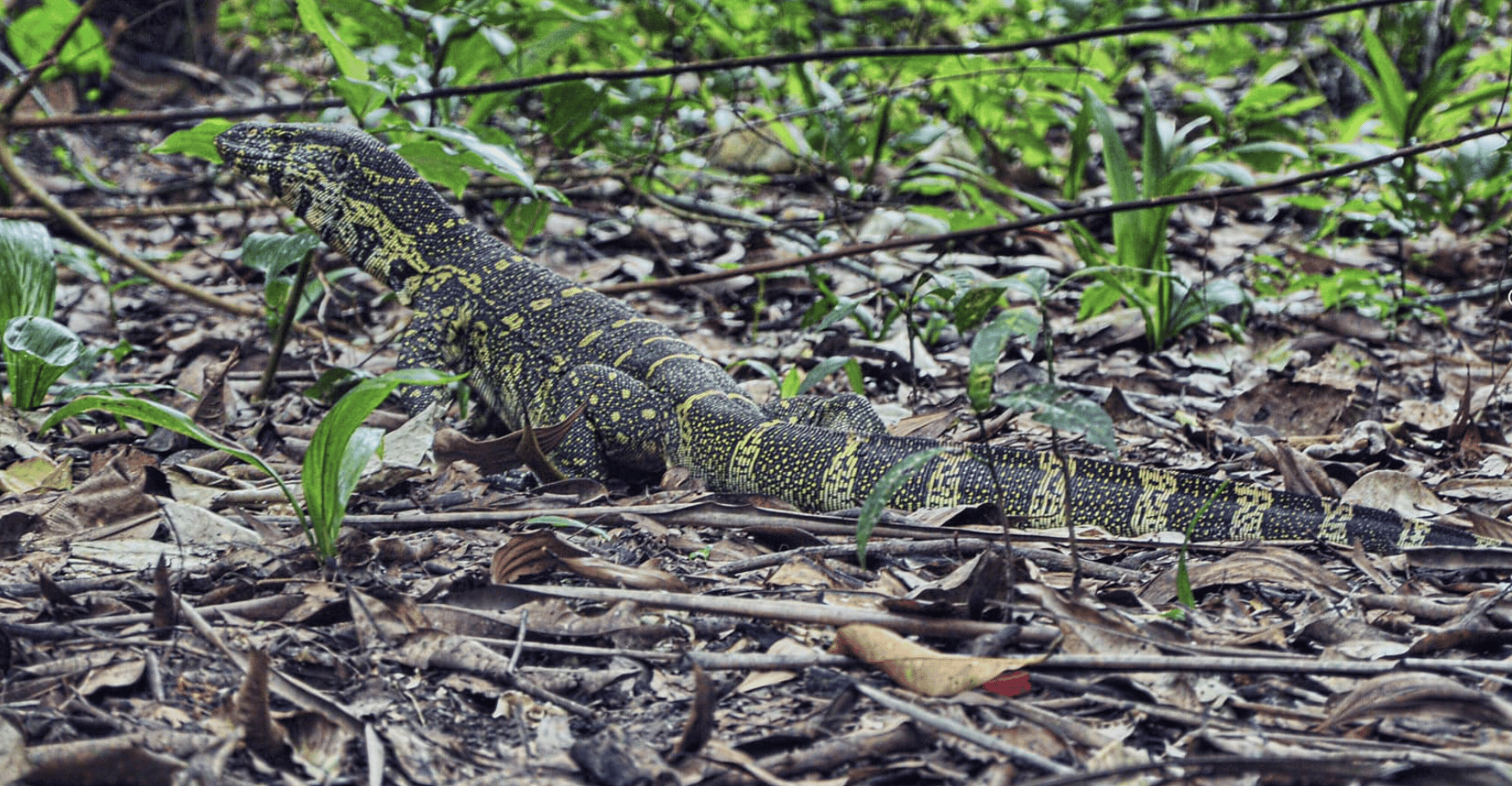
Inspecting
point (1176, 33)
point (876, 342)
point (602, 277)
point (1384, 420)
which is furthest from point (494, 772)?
point (1176, 33)

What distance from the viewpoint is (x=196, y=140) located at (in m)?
4.72

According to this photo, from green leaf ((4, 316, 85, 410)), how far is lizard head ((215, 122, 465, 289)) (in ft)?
4.70

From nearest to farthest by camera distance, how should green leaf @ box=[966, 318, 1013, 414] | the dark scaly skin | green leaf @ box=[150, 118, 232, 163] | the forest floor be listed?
1. the forest floor
2. green leaf @ box=[966, 318, 1013, 414]
3. the dark scaly skin
4. green leaf @ box=[150, 118, 232, 163]

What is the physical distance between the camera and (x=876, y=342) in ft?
19.3

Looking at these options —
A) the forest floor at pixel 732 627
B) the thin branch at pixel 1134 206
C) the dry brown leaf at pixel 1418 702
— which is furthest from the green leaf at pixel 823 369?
the dry brown leaf at pixel 1418 702

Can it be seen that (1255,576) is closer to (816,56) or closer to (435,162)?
(816,56)

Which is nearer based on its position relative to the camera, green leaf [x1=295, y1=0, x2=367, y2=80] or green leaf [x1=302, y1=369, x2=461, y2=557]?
green leaf [x1=302, y1=369, x2=461, y2=557]

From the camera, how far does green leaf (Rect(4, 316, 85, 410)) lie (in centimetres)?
419

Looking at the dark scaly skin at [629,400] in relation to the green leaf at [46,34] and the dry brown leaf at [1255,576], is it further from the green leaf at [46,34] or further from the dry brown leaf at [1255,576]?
the green leaf at [46,34]

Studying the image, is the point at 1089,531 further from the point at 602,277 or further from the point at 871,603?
the point at 602,277

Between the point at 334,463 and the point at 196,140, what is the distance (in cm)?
249

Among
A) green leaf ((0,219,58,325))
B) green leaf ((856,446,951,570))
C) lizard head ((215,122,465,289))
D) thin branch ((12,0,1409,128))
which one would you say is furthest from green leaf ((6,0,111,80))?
green leaf ((856,446,951,570))

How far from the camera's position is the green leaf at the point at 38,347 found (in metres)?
4.19

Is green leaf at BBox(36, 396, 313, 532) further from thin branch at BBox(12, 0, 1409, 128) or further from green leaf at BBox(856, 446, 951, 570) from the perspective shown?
green leaf at BBox(856, 446, 951, 570)
